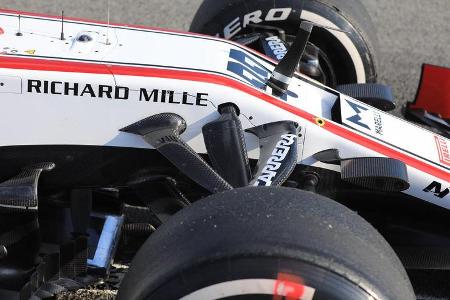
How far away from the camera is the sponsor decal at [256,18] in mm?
4184

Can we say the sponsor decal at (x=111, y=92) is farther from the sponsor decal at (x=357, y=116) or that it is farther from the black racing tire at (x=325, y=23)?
the black racing tire at (x=325, y=23)

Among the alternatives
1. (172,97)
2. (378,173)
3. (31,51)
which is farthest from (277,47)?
(31,51)

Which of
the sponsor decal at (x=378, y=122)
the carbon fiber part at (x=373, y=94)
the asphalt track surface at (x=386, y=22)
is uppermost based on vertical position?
the asphalt track surface at (x=386, y=22)

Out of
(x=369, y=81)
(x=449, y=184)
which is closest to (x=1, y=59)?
(x=449, y=184)

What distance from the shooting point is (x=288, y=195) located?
2375 millimetres

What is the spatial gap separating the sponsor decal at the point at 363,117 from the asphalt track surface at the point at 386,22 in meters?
2.12

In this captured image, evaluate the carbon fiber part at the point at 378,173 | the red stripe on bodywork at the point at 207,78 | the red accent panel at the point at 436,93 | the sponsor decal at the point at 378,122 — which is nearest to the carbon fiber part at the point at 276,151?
the red stripe on bodywork at the point at 207,78

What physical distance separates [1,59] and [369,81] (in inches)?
76.8

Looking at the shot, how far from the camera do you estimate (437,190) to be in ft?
10.5

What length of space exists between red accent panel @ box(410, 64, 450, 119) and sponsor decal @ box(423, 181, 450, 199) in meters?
1.20

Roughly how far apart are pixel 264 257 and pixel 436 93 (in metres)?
2.45

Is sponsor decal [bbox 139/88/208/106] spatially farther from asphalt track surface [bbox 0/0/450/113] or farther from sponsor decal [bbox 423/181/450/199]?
asphalt track surface [bbox 0/0/450/113]

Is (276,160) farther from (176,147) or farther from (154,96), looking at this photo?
(154,96)

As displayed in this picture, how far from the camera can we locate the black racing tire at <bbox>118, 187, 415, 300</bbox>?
2.19 m
